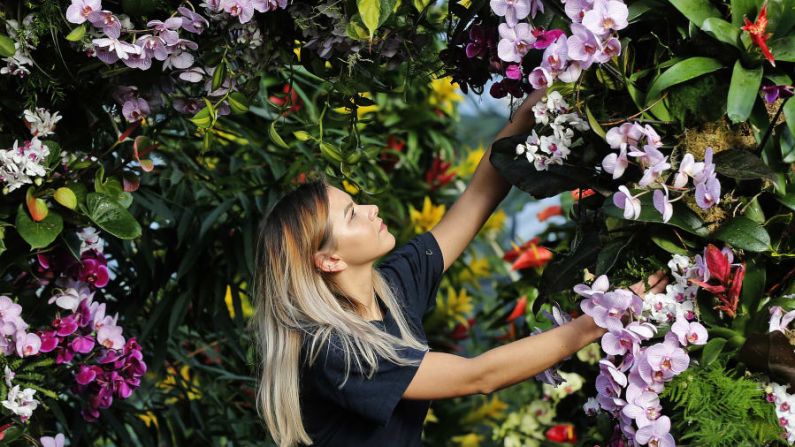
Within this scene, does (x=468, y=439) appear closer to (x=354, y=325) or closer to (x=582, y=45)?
(x=354, y=325)

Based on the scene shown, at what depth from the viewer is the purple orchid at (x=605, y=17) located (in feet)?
4.40

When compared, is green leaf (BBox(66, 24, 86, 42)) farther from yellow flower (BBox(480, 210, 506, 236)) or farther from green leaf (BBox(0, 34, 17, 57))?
yellow flower (BBox(480, 210, 506, 236))

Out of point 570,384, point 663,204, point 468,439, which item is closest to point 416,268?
point 663,204

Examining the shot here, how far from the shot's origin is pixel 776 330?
53.8 inches

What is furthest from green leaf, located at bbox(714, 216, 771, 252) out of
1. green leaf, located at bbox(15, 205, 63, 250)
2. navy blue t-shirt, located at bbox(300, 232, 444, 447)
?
green leaf, located at bbox(15, 205, 63, 250)

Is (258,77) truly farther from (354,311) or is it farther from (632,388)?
(632,388)

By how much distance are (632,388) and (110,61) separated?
1002mm

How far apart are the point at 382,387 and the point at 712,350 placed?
21.9 inches

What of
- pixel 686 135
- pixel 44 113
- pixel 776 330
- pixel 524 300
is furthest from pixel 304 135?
pixel 524 300

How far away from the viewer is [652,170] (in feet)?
4.47

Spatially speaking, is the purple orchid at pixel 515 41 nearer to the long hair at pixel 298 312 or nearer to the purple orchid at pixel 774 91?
the purple orchid at pixel 774 91

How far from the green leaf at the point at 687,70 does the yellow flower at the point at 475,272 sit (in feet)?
8.11

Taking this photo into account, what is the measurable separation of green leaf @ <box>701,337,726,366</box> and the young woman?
0.91 ft

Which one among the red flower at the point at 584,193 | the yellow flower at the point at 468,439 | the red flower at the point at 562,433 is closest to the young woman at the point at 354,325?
the red flower at the point at 584,193
